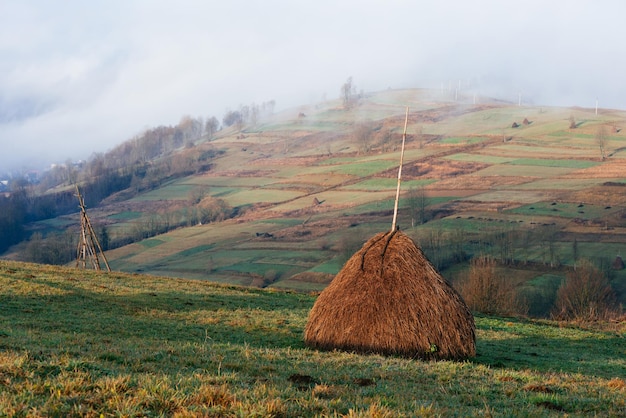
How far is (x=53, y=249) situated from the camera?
4161 inches

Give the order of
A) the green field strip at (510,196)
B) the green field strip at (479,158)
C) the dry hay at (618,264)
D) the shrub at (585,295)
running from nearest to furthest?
the shrub at (585,295)
the dry hay at (618,264)
the green field strip at (510,196)
the green field strip at (479,158)

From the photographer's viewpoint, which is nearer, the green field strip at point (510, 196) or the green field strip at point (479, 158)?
the green field strip at point (510, 196)

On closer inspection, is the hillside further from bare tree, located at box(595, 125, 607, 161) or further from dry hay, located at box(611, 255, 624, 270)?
dry hay, located at box(611, 255, 624, 270)

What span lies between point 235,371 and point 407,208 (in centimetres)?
10892

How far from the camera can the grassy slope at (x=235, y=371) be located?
814 centimetres

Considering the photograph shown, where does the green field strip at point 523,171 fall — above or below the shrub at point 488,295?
above

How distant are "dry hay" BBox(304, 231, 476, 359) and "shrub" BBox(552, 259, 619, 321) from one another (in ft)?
162

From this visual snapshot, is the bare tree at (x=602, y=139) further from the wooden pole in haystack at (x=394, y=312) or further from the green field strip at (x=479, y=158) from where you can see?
the wooden pole in haystack at (x=394, y=312)

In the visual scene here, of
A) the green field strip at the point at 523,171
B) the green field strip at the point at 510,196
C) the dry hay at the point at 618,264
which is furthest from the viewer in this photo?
the green field strip at the point at 523,171

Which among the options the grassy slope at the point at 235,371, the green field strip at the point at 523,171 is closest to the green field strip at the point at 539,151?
the green field strip at the point at 523,171

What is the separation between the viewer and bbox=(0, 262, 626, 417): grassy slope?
26.7 feet

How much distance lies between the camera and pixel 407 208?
11906 cm

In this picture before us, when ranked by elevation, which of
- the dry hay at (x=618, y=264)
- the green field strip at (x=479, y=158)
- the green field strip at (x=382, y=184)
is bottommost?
the dry hay at (x=618, y=264)

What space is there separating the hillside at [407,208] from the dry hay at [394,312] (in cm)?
5563
